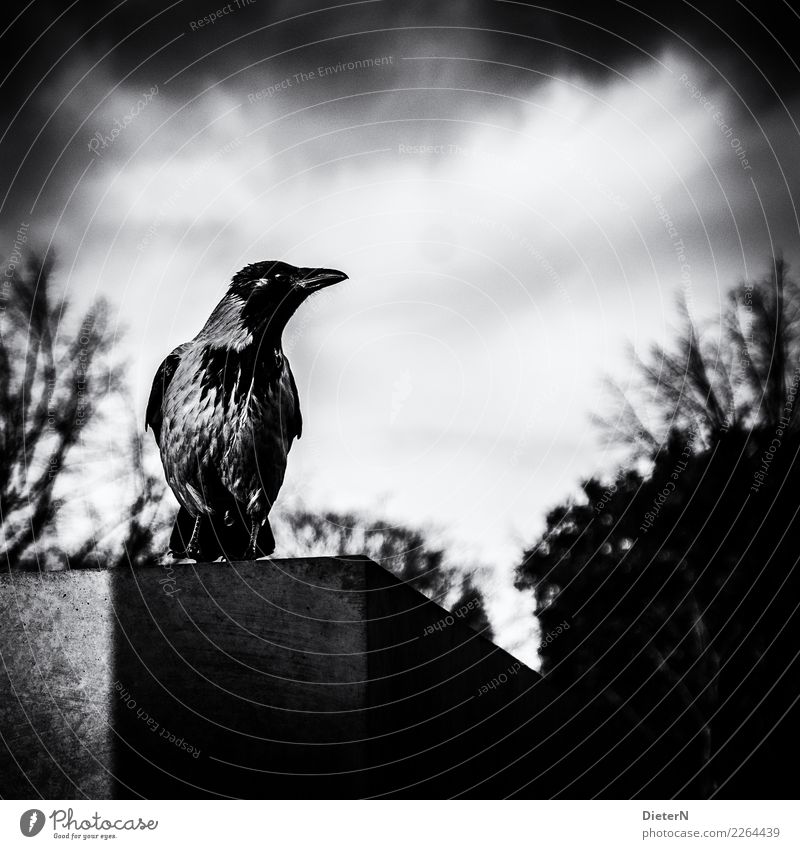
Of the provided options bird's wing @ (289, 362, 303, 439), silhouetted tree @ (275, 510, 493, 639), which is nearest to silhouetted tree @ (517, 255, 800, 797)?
silhouetted tree @ (275, 510, 493, 639)

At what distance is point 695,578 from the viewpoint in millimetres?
11047

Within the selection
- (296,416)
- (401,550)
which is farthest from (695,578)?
(296,416)

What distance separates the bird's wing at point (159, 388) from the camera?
454 centimetres

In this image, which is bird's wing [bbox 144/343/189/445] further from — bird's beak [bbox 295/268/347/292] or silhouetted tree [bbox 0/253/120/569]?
silhouetted tree [bbox 0/253/120/569]

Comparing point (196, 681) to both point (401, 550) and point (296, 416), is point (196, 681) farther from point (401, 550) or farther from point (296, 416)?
point (401, 550)

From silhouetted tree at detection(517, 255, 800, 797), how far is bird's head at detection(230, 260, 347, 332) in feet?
16.4

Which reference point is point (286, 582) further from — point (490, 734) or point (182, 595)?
point (490, 734)

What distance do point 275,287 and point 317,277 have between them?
9.7 inches

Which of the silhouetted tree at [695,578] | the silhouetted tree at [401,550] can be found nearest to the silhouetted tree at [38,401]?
the silhouetted tree at [401,550]

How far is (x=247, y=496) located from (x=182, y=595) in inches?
29.5

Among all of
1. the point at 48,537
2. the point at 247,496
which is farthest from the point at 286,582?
the point at 48,537

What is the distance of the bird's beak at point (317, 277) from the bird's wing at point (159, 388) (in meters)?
0.79

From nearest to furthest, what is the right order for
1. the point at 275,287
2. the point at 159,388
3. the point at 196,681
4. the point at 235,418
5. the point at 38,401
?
the point at 196,681
the point at 235,418
the point at 275,287
the point at 159,388
the point at 38,401

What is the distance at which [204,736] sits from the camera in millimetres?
3527
